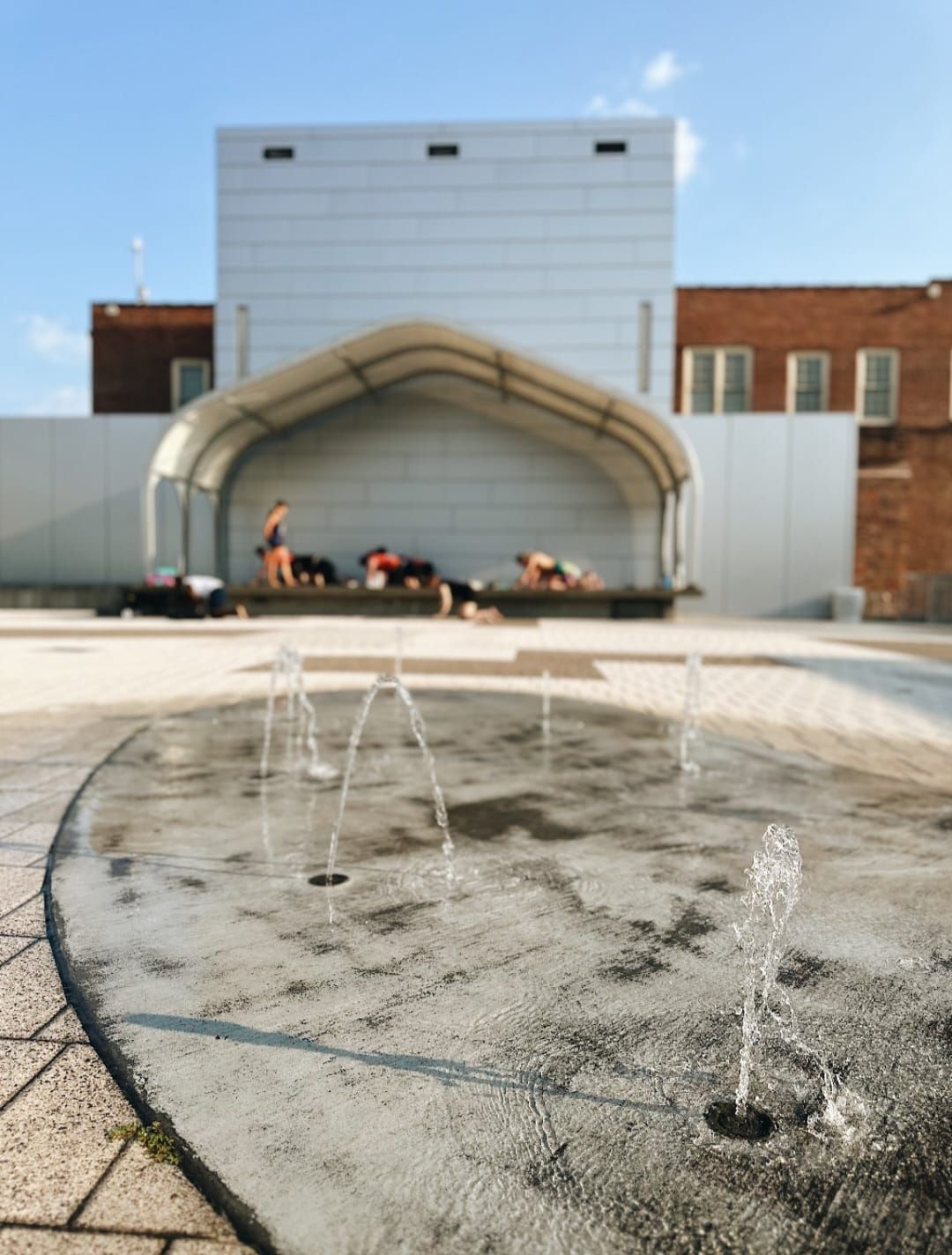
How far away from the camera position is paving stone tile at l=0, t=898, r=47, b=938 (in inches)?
113

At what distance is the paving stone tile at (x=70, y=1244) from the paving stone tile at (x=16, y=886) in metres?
1.59

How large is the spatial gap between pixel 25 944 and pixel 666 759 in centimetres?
389

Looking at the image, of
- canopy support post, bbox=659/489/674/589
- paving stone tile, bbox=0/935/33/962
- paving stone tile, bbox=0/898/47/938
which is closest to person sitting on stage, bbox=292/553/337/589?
canopy support post, bbox=659/489/674/589

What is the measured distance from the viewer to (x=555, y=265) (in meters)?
23.4

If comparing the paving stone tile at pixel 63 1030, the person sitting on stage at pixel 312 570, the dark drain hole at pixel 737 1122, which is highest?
the person sitting on stage at pixel 312 570

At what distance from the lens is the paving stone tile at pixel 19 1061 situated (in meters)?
1.99

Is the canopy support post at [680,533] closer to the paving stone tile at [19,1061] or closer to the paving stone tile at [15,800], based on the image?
the paving stone tile at [15,800]

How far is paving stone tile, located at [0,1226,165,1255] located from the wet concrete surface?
0.61ft

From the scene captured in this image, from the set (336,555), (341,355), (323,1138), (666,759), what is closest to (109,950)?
(323,1138)

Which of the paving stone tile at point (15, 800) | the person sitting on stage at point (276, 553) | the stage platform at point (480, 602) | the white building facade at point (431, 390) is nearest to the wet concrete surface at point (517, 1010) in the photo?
the paving stone tile at point (15, 800)

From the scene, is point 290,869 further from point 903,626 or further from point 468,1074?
point 903,626

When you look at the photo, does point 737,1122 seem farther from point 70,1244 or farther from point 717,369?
point 717,369

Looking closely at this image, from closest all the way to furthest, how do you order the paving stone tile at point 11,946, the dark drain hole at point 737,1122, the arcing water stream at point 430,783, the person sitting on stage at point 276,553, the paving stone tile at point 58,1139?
the paving stone tile at point 58,1139
the dark drain hole at point 737,1122
the paving stone tile at point 11,946
the arcing water stream at point 430,783
the person sitting on stage at point 276,553

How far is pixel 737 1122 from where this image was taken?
6.24ft
